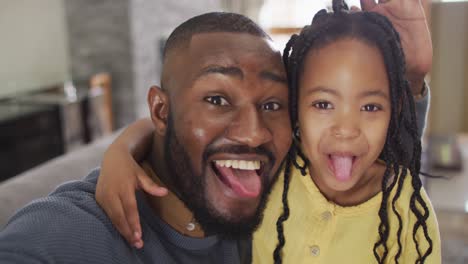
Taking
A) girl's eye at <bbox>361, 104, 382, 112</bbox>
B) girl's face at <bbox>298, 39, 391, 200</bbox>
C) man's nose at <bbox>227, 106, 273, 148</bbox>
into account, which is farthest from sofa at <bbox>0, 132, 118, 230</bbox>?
girl's eye at <bbox>361, 104, 382, 112</bbox>

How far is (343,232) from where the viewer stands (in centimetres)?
98

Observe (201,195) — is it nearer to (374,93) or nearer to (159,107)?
(159,107)

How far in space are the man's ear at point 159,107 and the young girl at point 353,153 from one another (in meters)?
0.10

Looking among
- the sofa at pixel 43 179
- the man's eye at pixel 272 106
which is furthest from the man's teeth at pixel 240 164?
the sofa at pixel 43 179

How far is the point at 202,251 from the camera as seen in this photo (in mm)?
970

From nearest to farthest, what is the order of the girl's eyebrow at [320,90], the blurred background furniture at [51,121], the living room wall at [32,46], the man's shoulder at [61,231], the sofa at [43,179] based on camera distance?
the man's shoulder at [61,231] → the girl's eyebrow at [320,90] → the sofa at [43,179] → the blurred background furniture at [51,121] → the living room wall at [32,46]

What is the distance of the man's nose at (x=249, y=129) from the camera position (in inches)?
34.5

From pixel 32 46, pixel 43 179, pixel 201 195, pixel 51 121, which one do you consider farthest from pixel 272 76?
pixel 32 46

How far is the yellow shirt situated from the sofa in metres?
0.59

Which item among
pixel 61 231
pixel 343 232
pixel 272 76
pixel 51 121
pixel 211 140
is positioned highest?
pixel 272 76

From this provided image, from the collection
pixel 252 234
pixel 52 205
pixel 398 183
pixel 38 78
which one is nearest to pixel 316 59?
pixel 398 183

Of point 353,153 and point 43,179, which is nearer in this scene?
point 353,153

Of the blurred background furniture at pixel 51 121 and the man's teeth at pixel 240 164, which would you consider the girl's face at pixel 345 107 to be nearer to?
the man's teeth at pixel 240 164

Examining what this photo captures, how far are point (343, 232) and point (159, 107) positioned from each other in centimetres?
48
